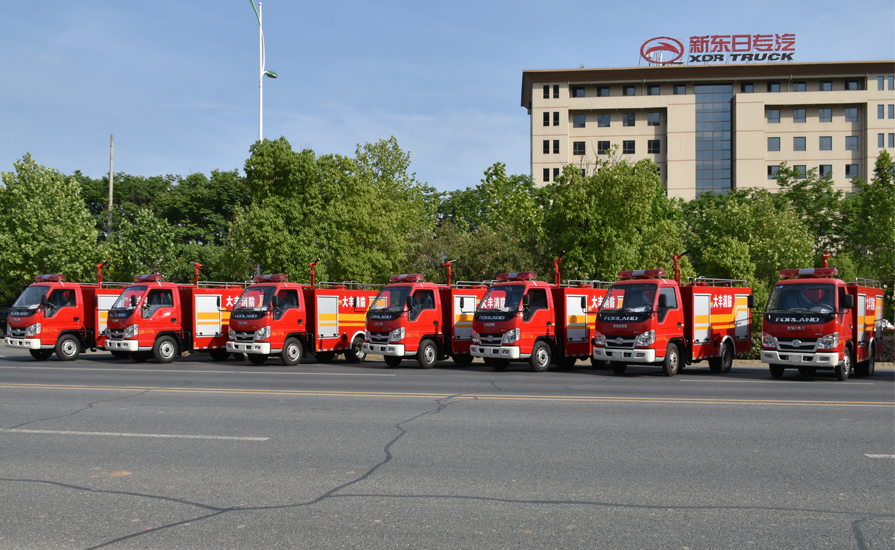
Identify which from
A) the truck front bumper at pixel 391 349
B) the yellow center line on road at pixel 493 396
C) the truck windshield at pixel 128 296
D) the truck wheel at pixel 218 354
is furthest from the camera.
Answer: the truck wheel at pixel 218 354

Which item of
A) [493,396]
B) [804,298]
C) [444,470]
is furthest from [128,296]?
[804,298]

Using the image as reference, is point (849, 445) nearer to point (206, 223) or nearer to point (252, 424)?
point (252, 424)

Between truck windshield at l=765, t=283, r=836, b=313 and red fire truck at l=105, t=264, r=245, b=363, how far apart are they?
15.9m

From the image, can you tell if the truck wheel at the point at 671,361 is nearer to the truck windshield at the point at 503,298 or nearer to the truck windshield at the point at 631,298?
the truck windshield at the point at 631,298

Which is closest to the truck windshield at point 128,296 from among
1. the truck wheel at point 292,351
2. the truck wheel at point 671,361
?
the truck wheel at point 292,351

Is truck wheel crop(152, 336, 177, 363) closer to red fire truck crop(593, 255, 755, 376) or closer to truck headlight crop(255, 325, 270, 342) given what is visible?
truck headlight crop(255, 325, 270, 342)

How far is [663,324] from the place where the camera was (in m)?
17.5

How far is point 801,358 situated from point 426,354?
382 inches

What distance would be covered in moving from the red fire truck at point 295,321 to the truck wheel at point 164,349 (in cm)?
228

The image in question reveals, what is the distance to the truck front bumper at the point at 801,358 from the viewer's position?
15.8m

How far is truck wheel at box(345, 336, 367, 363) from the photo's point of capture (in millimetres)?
22734

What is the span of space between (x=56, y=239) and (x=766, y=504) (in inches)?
1501

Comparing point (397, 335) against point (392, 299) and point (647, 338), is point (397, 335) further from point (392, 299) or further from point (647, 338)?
point (647, 338)

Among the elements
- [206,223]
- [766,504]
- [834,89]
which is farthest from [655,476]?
[834,89]
